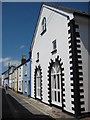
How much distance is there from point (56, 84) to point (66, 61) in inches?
98.6

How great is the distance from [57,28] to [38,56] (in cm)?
A: 566

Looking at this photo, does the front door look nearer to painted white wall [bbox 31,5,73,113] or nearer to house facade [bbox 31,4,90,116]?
house facade [bbox 31,4,90,116]

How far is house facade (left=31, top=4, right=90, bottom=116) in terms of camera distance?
311 inches

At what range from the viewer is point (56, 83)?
34.7 feet

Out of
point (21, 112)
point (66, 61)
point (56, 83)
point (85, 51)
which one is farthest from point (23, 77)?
point (85, 51)

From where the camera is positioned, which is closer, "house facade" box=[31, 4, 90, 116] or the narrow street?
"house facade" box=[31, 4, 90, 116]

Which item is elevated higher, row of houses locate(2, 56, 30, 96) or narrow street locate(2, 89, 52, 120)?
row of houses locate(2, 56, 30, 96)

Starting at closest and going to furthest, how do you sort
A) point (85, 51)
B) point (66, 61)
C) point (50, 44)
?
point (85, 51), point (66, 61), point (50, 44)

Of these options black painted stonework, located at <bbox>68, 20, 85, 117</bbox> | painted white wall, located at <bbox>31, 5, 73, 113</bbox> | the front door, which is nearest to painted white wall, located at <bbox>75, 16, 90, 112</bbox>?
black painted stonework, located at <bbox>68, 20, 85, 117</bbox>

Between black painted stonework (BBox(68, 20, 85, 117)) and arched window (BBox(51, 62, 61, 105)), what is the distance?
2.21m

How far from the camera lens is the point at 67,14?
8.97 meters

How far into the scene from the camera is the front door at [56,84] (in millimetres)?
10156

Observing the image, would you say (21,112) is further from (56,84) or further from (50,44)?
(50,44)

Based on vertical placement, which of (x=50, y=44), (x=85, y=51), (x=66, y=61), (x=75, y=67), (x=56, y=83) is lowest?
(x=56, y=83)
